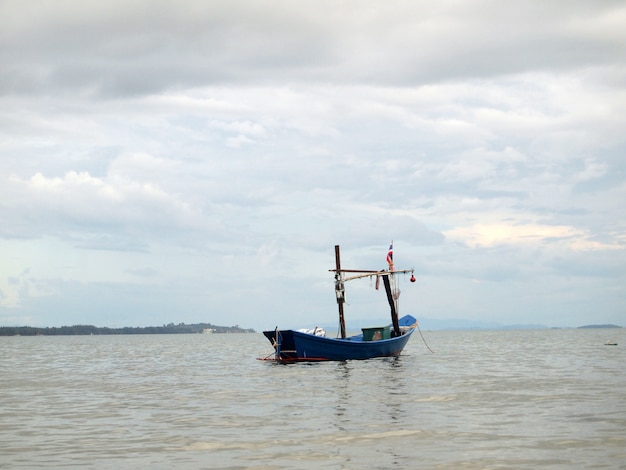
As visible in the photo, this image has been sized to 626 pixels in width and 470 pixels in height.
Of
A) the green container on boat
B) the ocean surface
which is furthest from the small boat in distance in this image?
the ocean surface

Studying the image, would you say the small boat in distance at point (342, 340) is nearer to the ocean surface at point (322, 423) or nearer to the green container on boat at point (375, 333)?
the green container on boat at point (375, 333)

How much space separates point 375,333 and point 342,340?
5722 mm

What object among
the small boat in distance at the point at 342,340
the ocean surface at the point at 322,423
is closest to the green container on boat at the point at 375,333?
the small boat in distance at the point at 342,340

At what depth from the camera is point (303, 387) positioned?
3275 cm

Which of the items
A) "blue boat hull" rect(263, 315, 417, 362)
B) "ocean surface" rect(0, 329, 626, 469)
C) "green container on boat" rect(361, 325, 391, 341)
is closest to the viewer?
"ocean surface" rect(0, 329, 626, 469)

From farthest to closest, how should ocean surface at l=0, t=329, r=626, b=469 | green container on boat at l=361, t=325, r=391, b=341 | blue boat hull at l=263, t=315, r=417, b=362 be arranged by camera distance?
green container on boat at l=361, t=325, r=391, b=341, blue boat hull at l=263, t=315, r=417, b=362, ocean surface at l=0, t=329, r=626, b=469

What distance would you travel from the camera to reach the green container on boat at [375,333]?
53719 mm

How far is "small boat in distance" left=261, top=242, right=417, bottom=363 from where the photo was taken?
1891 inches

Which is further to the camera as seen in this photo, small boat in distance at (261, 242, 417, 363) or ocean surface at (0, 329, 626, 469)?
small boat in distance at (261, 242, 417, 363)

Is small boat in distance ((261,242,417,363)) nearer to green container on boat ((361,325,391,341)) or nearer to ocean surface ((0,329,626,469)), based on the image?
green container on boat ((361,325,391,341))

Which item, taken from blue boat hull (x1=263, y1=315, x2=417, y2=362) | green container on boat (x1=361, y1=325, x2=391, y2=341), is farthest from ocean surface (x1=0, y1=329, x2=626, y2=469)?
green container on boat (x1=361, y1=325, x2=391, y2=341)

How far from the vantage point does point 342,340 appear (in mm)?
48875

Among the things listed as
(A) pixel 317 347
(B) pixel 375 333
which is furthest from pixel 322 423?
(B) pixel 375 333

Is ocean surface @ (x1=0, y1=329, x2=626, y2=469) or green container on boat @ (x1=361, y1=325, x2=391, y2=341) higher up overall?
green container on boat @ (x1=361, y1=325, x2=391, y2=341)
